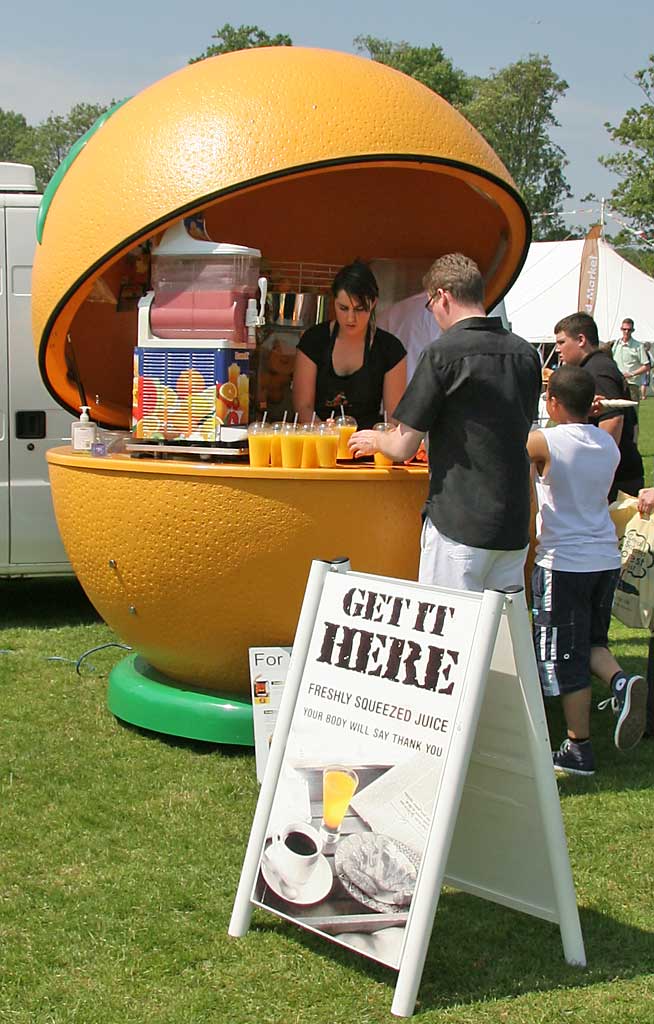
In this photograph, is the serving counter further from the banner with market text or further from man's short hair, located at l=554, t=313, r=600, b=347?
the banner with market text

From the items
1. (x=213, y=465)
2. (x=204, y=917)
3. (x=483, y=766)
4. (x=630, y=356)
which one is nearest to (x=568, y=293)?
(x=630, y=356)

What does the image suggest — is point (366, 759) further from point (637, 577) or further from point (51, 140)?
point (51, 140)

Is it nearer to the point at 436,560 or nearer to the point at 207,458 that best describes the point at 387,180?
the point at 207,458

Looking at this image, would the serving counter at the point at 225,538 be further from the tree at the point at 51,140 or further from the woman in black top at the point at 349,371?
the tree at the point at 51,140

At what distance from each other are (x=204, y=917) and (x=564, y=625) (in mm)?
1993

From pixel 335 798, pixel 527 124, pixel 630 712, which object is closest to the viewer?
pixel 335 798

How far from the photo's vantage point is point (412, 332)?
18.1ft

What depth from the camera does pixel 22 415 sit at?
7.06 metres

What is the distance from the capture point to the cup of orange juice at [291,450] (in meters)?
4.29

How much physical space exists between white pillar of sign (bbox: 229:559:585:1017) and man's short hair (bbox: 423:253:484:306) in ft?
3.88

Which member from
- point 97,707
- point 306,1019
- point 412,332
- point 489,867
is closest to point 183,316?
point 412,332

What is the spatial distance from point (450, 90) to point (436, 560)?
62.7 metres

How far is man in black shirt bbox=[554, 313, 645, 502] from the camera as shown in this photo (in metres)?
5.52

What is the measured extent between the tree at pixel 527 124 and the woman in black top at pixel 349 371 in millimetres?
54954
